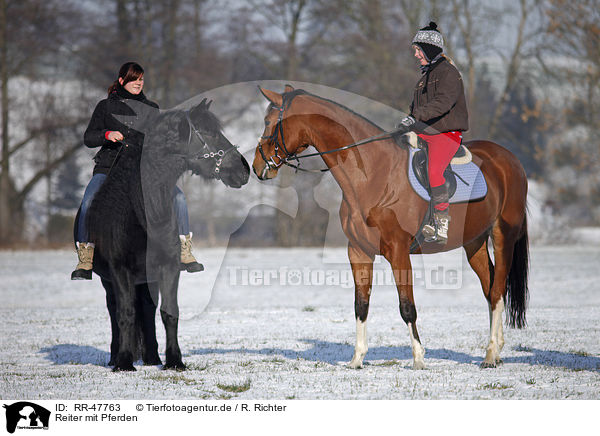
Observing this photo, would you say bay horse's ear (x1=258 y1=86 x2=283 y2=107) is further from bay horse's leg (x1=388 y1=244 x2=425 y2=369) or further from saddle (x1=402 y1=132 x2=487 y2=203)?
bay horse's leg (x1=388 y1=244 x2=425 y2=369)

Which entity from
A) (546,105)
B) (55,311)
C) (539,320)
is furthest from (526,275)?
(546,105)

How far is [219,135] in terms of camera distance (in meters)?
5.53

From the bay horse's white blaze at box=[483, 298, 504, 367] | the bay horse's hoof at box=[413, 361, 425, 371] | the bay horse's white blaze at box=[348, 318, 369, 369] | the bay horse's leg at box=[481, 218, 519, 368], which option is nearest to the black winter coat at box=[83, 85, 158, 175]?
the bay horse's white blaze at box=[348, 318, 369, 369]

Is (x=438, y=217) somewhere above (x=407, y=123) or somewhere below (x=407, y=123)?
below

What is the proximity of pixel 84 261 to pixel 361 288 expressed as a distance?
2483 millimetres

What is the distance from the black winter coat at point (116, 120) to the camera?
222 inches

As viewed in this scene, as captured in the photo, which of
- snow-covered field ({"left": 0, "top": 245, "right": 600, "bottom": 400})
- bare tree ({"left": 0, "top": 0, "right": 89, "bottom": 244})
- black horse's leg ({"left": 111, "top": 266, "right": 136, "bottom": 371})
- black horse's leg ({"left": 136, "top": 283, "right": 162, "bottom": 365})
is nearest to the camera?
snow-covered field ({"left": 0, "top": 245, "right": 600, "bottom": 400})

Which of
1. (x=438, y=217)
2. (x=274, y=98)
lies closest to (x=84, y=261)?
(x=274, y=98)

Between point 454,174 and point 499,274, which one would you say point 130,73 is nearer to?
point 454,174

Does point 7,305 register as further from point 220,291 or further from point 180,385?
point 180,385

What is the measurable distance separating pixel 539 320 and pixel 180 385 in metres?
5.87

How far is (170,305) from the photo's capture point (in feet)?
18.3

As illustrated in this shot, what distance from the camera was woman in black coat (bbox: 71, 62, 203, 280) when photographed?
559 centimetres

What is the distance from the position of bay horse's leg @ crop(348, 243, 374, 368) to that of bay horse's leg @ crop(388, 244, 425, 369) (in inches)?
11.0
